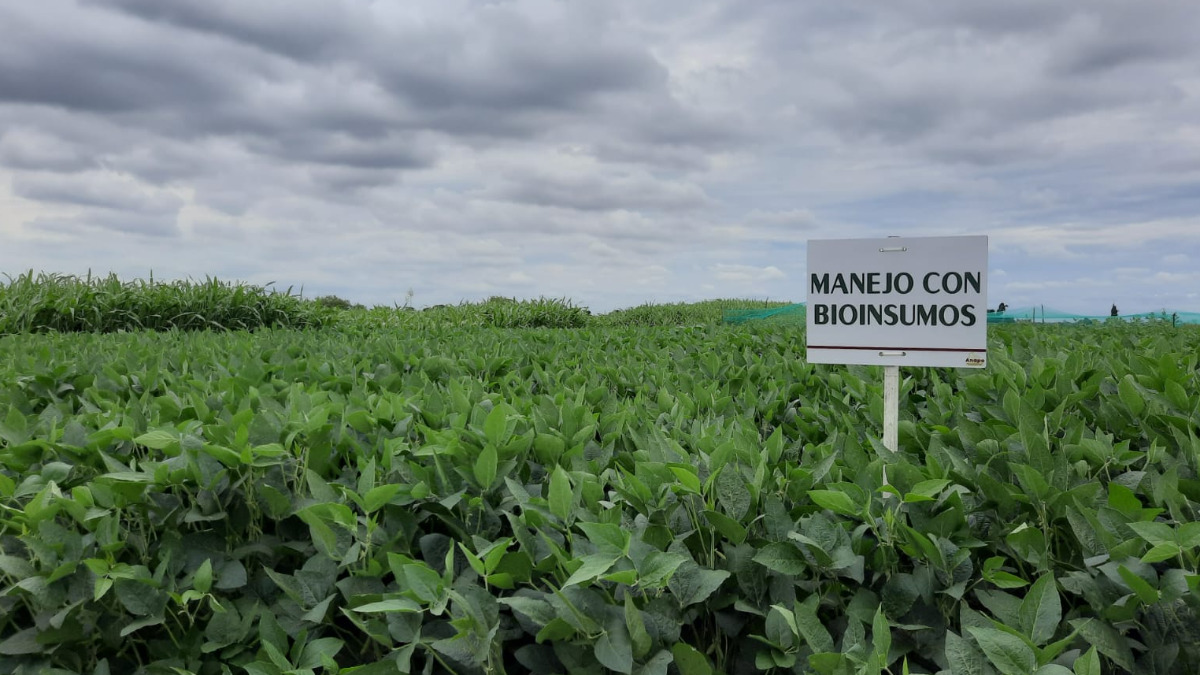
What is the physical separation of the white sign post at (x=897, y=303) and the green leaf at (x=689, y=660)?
1.40 m

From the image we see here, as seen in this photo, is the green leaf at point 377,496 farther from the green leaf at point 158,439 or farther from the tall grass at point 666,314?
the tall grass at point 666,314

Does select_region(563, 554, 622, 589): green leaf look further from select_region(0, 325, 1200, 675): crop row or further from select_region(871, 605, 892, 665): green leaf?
select_region(871, 605, 892, 665): green leaf

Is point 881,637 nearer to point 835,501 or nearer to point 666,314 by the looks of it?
point 835,501

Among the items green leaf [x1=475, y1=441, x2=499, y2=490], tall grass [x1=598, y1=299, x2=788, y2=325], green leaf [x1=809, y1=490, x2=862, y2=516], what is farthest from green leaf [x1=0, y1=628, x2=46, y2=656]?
tall grass [x1=598, y1=299, x2=788, y2=325]

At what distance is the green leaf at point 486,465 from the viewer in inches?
87.0

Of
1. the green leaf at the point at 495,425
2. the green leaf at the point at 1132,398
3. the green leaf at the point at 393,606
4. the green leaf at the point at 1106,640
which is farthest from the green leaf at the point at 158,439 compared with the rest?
the green leaf at the point at 1132,398

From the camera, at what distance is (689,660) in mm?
1811

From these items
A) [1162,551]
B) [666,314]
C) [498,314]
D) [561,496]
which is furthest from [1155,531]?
[666,314]

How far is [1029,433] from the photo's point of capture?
2301 millimetres

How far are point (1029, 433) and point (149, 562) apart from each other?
2573mm

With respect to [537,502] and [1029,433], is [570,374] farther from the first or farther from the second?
[1029,433]

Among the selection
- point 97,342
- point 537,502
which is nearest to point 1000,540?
point 537,502

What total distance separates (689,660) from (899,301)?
187cm

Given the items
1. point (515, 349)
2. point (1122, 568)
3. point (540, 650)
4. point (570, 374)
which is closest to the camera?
point (1122, 568)
